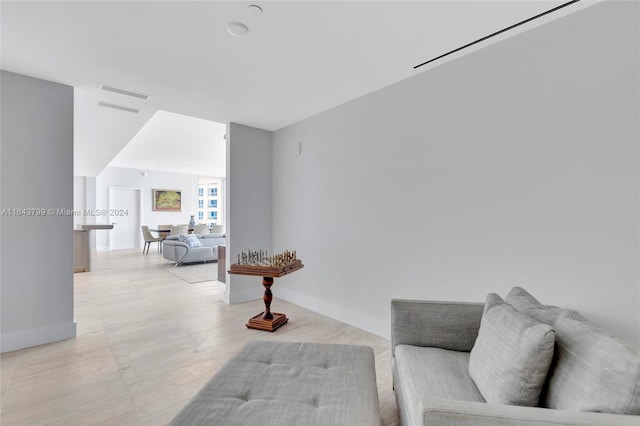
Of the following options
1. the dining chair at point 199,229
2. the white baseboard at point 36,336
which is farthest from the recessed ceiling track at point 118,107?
the dining chair at point 199,229

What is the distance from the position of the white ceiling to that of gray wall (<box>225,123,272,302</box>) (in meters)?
0.80

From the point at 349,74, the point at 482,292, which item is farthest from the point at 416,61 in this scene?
the point at 482,292

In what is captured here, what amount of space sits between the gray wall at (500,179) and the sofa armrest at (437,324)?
60cm

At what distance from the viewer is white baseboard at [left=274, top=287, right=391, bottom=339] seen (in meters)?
2.90

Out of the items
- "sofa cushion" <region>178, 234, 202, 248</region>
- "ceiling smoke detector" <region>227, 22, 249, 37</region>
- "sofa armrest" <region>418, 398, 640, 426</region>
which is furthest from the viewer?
"sofa cushion" <region>178, 234, 202, 248</region>

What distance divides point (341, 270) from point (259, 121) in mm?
2307

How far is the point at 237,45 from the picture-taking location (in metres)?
2.16

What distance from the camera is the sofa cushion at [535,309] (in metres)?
1.34

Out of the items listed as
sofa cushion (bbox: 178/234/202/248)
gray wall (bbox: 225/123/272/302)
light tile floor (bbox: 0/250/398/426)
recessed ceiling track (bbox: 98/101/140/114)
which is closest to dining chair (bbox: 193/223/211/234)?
sofa cushion (bbox: 178/234/202/248)

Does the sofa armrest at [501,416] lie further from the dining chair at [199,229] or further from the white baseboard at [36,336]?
the dining chair at [199,229]

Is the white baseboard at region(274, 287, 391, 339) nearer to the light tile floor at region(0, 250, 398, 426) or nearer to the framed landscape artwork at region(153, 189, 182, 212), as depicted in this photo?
the light tile floor at region(0, 250, 398, 426)

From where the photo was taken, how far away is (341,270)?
3357mm

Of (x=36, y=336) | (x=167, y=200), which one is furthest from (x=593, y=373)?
(x=167, y=200)

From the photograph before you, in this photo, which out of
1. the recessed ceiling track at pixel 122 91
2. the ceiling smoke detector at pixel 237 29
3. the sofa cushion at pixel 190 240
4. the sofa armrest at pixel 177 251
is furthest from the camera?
the sofa cushion at pixel 190 240
